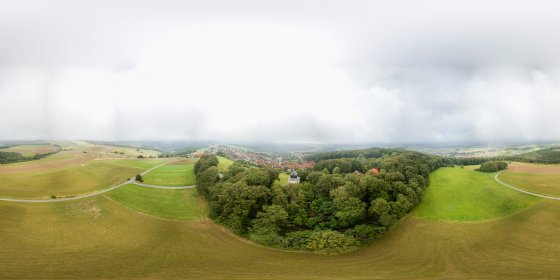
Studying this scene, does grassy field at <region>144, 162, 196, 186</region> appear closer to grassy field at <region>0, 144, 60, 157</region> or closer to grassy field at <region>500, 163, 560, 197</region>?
grassy field at <region>0, 144, 60, 157</region>

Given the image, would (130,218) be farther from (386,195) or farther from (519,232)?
(519,232)

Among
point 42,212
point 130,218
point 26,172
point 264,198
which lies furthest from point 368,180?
point 26,172

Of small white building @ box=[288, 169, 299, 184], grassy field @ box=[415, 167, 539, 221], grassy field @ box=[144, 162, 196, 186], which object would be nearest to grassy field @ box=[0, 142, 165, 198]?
grassy field @ box=[144, 162, 196, 186]

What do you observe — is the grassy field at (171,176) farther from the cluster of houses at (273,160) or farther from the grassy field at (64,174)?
the cluster of houses at (273,160)

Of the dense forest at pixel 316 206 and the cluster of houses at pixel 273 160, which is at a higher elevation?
the cluster of houses at pixel 273 160

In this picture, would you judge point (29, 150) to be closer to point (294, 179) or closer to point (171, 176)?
point (171, 176)

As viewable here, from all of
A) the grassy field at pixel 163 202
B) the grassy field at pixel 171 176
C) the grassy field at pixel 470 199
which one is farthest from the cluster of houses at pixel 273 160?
the grassy field at pixel 470 199

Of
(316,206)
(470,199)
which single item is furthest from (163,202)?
(470,199)
